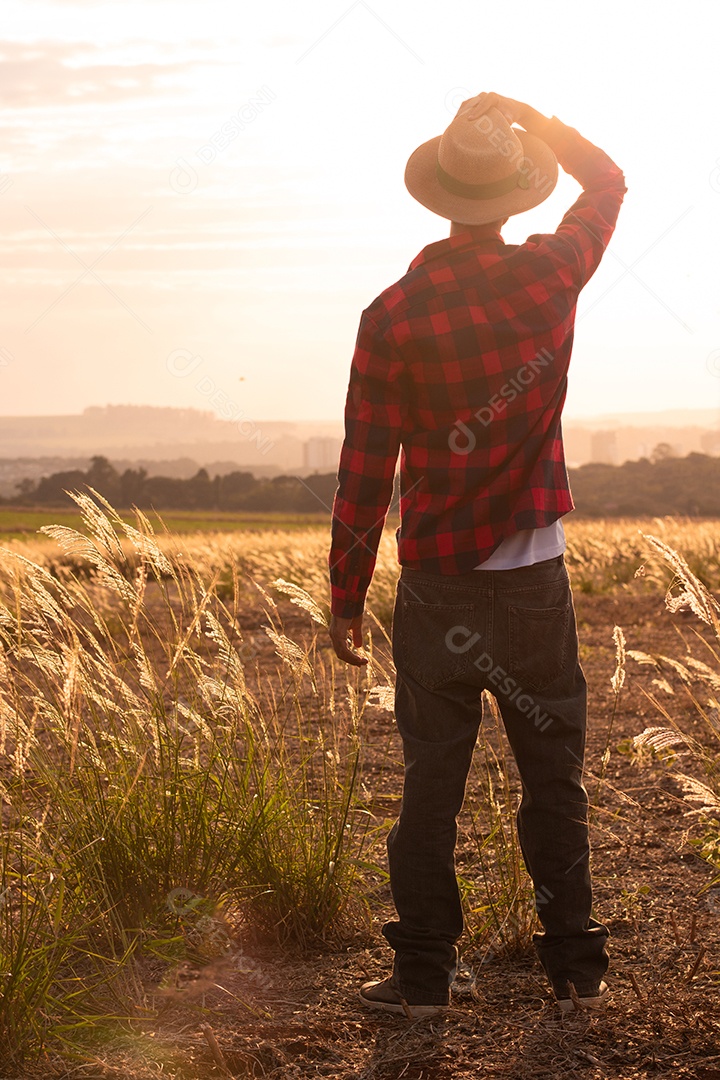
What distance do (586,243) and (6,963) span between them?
201 cm

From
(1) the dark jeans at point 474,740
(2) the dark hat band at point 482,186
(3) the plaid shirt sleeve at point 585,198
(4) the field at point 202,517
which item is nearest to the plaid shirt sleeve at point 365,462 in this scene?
(1) the dark jeans at point 474,740

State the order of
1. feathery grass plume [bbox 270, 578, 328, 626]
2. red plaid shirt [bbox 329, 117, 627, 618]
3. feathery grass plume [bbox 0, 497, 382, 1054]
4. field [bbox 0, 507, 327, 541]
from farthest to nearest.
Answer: field [bbox 0, 507, 327, 541] < feathery grass plume [bbox 270, 578, 328, 626] < feathery grass plume [bbox 0, 497, 382, 1054] < red plaid shirt [bbox 329, 117, 627, 618]

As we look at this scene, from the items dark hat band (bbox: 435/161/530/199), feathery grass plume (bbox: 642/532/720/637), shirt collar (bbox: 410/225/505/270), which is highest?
dark hat band (bbox: 435/161/530/199)

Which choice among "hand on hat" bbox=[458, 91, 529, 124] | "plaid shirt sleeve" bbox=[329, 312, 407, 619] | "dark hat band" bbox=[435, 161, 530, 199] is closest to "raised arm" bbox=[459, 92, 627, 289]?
"hand on hat" bbox=[458, 91, 529, 124]

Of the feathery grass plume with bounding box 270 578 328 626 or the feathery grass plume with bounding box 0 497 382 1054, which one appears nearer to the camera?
the feathery grass plume with bounding box 0 497 382 1054

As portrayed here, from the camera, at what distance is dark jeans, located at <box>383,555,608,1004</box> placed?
2223 millimetres

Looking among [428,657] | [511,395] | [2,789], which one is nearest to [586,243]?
[511,395]

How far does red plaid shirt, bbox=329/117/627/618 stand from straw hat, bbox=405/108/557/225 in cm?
6

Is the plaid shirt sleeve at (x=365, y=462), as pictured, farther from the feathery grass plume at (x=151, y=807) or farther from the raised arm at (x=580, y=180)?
the raised arm at (x=580, y=180)

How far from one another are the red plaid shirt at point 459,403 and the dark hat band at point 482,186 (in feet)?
0.25

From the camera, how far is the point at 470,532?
2209mm

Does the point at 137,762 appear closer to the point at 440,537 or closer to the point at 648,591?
the point at 440,537

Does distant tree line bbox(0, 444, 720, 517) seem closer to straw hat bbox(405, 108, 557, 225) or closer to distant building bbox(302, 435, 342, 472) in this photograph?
distant building bbox(302, 435, 342, 472)

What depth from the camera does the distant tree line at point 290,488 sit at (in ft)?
175
